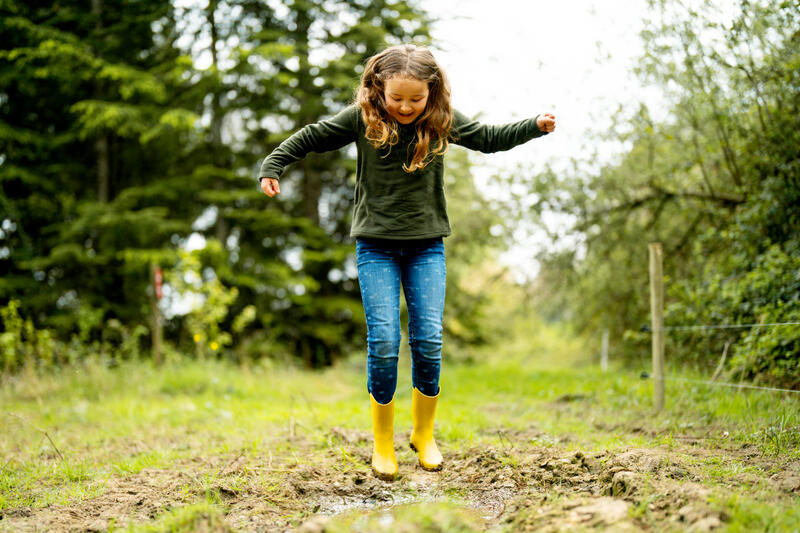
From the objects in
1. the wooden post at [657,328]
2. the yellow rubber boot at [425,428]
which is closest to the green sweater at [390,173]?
the yellow rubber boot at [425,428]

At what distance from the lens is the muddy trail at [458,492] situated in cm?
204

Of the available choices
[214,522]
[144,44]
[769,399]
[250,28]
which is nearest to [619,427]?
[769,399]

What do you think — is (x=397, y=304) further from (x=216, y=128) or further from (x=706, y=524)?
(x=216, y=128)

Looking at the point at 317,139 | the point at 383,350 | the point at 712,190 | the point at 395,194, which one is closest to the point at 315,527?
the point at 383,350

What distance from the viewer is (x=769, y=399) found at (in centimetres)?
421

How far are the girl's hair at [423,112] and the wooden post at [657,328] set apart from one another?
2.68m

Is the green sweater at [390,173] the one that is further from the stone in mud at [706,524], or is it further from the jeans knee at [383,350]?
the stone in mud at [706,524]

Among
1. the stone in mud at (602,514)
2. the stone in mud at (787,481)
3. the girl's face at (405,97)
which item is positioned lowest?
the stone in mud at (787,481)

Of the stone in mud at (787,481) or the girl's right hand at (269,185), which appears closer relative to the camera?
the stone in mud at (787,481)

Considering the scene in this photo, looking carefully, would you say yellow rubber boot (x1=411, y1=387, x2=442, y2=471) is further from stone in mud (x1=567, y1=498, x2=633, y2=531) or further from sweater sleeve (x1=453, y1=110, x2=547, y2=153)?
sweater sleeve (x1=453, y1=110, x2=547, y2=153)

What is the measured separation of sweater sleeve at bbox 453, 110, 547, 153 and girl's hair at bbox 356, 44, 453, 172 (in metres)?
0.12

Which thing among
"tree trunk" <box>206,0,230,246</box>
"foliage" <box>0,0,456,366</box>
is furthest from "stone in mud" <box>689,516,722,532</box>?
"tree trunk" <box>206,0,230,246</box>

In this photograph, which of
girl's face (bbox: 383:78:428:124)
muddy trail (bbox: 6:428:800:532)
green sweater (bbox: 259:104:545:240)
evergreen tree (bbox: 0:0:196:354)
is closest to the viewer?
muddy trail (bbox: 6:428:800:532)

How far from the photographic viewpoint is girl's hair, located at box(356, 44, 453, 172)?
2.83 m
